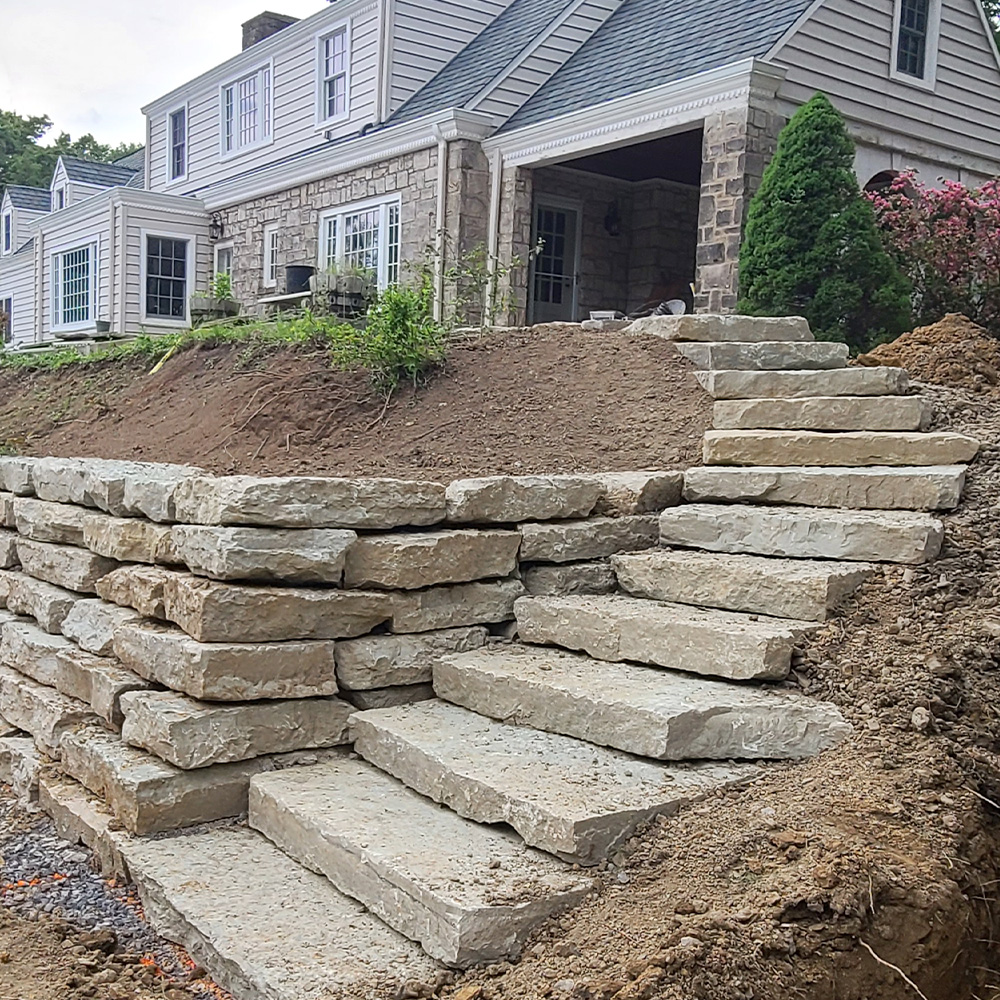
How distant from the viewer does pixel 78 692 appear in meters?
3.76

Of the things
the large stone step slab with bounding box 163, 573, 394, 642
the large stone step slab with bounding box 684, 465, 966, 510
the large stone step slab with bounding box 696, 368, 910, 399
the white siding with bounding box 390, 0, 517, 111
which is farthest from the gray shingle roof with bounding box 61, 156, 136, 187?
the large stone step slab with bounding box 163, 573, 394, 642

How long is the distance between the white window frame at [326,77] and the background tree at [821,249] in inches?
300

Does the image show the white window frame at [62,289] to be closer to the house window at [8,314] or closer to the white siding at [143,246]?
the white siding at [143,246]

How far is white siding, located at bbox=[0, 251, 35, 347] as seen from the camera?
21719mm

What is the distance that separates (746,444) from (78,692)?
2824 millimetres

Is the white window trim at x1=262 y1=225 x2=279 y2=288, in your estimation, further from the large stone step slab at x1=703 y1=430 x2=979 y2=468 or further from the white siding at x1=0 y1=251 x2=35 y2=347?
the large stone step slab at x1=703 y1=430 x2=979 y2=468

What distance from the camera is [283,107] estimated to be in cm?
1527

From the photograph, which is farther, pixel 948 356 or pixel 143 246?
pixel 143 246

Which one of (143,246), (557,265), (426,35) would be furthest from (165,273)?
(557,265)

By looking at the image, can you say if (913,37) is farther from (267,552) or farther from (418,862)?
(418,862)

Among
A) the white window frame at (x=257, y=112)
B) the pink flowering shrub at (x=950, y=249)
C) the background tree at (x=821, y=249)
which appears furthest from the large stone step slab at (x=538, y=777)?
the white window frame at (x=257, y=112)

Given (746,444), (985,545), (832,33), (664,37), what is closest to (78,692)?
(746,444)

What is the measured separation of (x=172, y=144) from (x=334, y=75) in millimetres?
5197

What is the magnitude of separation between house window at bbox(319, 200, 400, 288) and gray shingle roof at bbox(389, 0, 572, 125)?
50.3 inches
